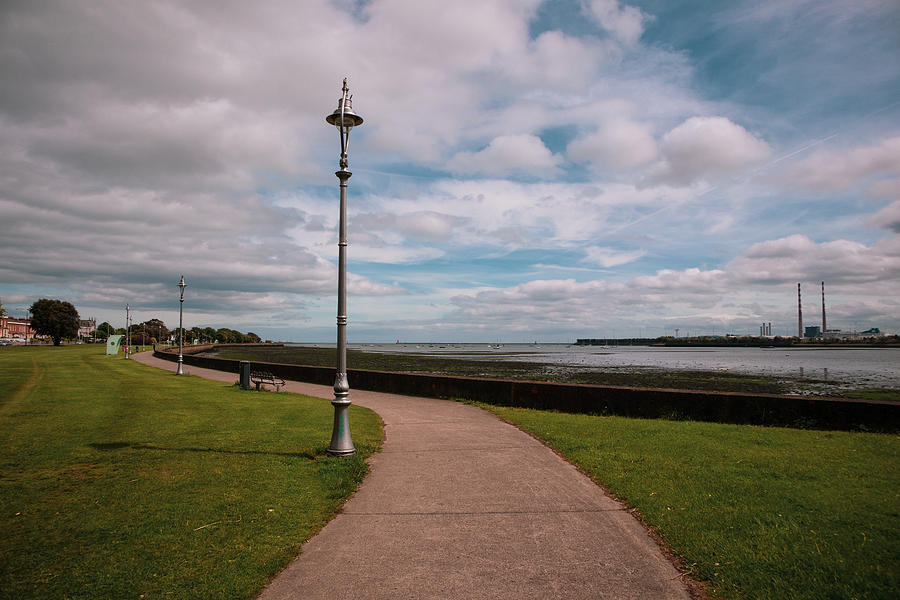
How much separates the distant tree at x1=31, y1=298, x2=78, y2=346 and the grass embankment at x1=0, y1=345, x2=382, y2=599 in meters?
99.0

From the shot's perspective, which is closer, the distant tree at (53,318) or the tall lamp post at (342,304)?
the tall lamp post at (342,304)

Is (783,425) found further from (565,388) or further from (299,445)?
(299,445)

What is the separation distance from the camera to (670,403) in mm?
12156

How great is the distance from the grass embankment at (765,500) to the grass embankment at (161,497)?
3394mm

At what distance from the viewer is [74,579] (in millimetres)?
3854

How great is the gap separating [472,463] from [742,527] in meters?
3.68

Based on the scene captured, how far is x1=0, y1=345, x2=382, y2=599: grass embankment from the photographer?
393 cm

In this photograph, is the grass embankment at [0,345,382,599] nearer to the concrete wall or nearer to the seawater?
the concrete wall

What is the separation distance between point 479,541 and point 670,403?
9.00 m

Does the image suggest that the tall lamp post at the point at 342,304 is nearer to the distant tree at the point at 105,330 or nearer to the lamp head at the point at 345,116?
the lamp head at the point at 345,116

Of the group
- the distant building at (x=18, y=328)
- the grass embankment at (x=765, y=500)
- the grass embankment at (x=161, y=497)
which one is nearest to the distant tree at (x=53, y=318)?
the distant building at (x=18, y=328)

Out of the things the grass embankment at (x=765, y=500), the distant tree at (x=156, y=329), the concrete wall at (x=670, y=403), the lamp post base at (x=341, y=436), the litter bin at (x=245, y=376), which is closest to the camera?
the grass embankment at (x=765, y=500)

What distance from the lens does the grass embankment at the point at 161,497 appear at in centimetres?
393

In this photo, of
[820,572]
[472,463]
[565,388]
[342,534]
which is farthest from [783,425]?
[342,534]
